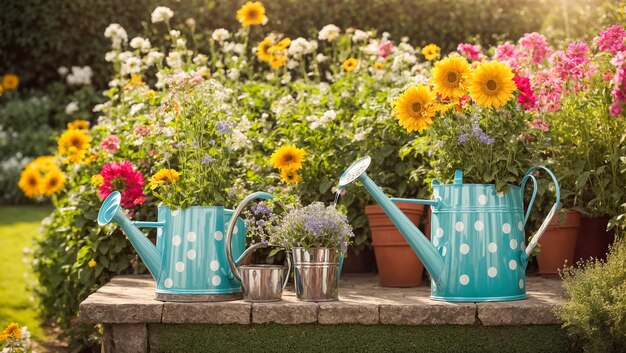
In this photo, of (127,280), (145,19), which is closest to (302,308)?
(127,280)

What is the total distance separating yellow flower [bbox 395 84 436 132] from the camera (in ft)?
9.69

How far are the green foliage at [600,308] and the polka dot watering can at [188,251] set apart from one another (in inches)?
43.0

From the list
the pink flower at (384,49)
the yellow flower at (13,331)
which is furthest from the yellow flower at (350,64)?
the yellow flower at (13,331)

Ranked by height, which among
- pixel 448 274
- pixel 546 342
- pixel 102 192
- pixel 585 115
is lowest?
pixel 546 342

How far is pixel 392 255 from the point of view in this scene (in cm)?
340

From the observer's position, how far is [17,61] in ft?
28.6

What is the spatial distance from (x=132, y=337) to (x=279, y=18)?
4.71 meters

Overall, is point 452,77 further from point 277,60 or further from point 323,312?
point 277,60

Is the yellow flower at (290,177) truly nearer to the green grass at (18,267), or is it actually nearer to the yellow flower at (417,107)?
the yellow flower at (417,107)

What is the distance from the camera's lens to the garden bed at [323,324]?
2723mm

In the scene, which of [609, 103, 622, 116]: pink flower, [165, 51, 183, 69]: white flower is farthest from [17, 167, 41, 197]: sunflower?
[609, 103, 622, 116]: pink flower

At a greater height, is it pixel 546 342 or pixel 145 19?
pixel 145 19

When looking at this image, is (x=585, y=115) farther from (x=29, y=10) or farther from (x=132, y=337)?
A: (x=29, y=10)

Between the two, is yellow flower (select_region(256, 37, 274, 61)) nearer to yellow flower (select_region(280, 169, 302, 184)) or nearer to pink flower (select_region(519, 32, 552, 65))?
yellow flower (select_region(280, 169, 302, 184))
